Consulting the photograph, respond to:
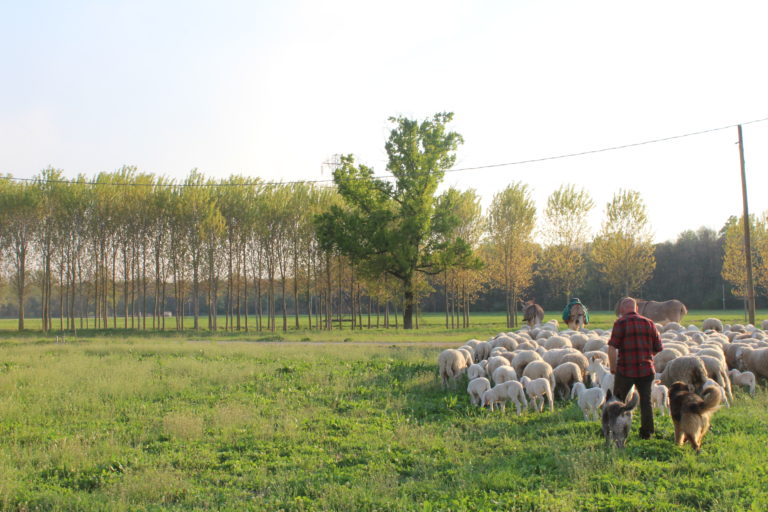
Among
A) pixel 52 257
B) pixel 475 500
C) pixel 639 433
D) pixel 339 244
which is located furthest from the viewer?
pixel 52 257

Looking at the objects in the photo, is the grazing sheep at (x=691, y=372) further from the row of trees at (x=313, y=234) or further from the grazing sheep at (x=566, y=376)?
the row of trees at (x=313, y=234)

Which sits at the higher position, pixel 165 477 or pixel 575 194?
pixel 575 194

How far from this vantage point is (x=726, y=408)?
1067 cm

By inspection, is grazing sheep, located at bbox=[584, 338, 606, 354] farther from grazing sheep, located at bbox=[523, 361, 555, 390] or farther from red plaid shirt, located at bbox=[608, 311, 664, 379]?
red plaid shirt, located at bbox=[608, 311, 664, 379]

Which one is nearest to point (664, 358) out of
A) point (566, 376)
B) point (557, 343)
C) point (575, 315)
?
point (566, 376)

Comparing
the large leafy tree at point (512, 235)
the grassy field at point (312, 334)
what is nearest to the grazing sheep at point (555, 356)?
the grassy field at point (312, 334)

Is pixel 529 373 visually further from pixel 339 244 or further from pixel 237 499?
pixel 339 244

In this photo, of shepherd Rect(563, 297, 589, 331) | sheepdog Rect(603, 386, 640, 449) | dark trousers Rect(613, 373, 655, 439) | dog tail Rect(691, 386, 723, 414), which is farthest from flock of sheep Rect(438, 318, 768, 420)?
shepherd Rect(563, 297, 589, 331)

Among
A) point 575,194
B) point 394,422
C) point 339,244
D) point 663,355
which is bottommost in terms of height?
point 394,422

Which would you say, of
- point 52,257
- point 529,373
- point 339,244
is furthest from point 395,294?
point 529,373

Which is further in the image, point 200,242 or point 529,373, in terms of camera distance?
point 200,242

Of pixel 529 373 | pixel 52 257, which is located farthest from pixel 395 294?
pixel 529 373

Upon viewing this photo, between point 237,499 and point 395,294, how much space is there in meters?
39.2

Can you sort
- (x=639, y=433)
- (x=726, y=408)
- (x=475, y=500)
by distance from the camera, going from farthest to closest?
1. (x=726, y=408)
2. (x=639, y=433)
3. (x=475, y=500)
